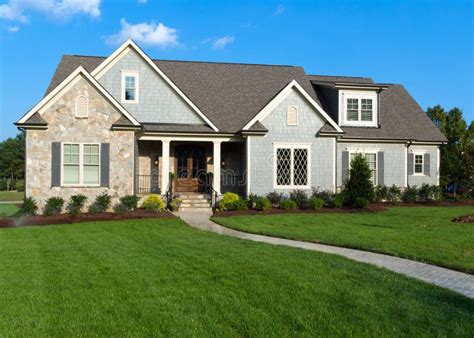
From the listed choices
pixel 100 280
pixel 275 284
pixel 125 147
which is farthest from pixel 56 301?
pixel 125 147

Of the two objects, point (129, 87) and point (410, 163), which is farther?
point (410, 163)

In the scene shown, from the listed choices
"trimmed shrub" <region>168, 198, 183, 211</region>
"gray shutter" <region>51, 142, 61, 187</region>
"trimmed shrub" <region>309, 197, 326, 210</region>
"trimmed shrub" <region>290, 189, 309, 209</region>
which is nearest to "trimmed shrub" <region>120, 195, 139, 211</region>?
"trimmed shrub" <region>168, 198, 183, 211</region>

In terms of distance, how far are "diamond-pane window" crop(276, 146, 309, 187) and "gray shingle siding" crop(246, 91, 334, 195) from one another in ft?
0.95

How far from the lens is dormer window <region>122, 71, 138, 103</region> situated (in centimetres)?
2114

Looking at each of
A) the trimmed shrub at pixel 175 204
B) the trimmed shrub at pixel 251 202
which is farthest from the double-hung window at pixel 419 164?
the trimmed shrub at pixel 175 204

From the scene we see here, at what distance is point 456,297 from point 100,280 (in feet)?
16.9

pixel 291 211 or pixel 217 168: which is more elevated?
pixel 217 168

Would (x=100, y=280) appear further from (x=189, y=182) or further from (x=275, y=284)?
(x=189, y=182)

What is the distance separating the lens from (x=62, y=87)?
1814 cm

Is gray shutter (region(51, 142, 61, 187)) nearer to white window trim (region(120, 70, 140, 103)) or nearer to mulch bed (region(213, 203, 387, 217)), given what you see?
white window trim (region(120, 70, 140, 103))

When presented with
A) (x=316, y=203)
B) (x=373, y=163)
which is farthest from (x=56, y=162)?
(x=373, y=163)

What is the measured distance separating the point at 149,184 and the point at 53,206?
5.11 m

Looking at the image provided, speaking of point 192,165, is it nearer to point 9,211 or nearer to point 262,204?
point 262,204

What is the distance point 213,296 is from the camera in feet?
21.0
